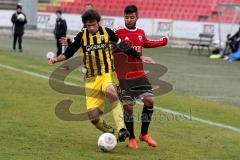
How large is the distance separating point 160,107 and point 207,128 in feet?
8.72

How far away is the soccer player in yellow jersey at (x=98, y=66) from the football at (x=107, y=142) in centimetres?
25

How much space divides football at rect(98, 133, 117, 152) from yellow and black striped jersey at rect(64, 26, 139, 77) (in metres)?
0.94

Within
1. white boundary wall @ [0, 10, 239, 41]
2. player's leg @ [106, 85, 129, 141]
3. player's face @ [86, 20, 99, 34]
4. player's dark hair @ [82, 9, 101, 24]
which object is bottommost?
white boundary wall @ [0, 10, 239, 41]

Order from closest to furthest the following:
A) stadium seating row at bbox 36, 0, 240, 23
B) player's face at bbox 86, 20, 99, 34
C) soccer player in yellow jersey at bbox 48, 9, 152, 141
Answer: player's face at bbox 86, 20, 99, 34 → soccer player in yellow jersey at bbox 48, 9, 152, 141 → stadium seating row at bbox 36, 0, 240, 23

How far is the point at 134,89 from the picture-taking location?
9875mm

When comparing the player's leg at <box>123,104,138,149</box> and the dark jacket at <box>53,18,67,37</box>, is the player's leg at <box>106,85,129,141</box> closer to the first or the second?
the player's leg at <box>123,104,138,149</box>

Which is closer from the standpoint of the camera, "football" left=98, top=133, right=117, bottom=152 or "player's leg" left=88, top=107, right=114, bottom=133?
"football" left=98, top=133, right=117, bottom=152

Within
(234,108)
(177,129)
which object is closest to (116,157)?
(177,129)

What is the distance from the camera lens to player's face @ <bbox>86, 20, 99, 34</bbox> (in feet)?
30.0

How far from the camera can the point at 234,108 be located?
49.2 ft

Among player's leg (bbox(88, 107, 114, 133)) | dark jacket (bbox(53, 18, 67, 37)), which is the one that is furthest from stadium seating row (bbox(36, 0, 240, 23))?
player's leg (bbox(88, 107, 114, 133))

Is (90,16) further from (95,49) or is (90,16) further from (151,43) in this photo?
(151,43)

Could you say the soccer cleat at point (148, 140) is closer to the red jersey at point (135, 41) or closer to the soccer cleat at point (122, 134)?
the soccer cleat at point (122, 134)

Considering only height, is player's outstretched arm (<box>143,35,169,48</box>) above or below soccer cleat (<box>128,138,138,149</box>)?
above
